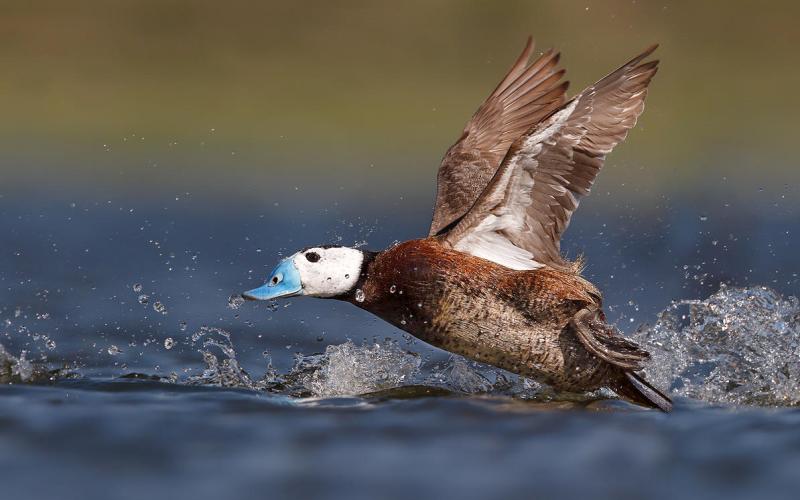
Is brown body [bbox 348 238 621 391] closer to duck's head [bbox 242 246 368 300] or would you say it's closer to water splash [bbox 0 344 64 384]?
duck's head [bbox 242 246 368 300]

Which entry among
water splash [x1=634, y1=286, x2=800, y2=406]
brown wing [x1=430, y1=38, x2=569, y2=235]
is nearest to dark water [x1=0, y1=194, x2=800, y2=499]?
water splash [x1=634, y1=286, x2=800, y2=406]

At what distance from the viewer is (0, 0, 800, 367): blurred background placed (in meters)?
9.01

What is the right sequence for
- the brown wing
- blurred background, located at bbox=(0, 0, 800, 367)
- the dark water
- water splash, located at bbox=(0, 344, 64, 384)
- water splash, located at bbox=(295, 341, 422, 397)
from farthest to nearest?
blurred background, located at bbox=(0, 0, 800, 367) < the brown wing < water splash, located at bbox=(295, 341, 422, 397) < water splash, located at bbox=(0, 344, 64, 384) < the dark water

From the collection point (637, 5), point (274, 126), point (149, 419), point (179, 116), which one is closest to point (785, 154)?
point (637, 5)

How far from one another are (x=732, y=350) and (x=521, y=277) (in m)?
1.27

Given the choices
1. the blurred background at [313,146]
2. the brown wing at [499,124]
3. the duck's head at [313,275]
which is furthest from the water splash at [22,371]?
the brown wing at [499,124]

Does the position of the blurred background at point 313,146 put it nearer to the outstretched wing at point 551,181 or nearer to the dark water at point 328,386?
the dark water at point 328,386

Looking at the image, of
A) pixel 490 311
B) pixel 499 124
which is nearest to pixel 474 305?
pixel 490 311

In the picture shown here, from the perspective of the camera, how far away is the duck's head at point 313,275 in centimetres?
583

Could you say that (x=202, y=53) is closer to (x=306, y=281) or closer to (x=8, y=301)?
(x=8, y=301)

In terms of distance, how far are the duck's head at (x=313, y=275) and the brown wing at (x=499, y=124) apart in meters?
0.96

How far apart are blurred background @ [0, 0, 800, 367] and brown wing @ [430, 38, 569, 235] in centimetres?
142

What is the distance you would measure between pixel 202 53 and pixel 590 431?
33.8 ft

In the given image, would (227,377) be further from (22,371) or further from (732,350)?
(732,350)
